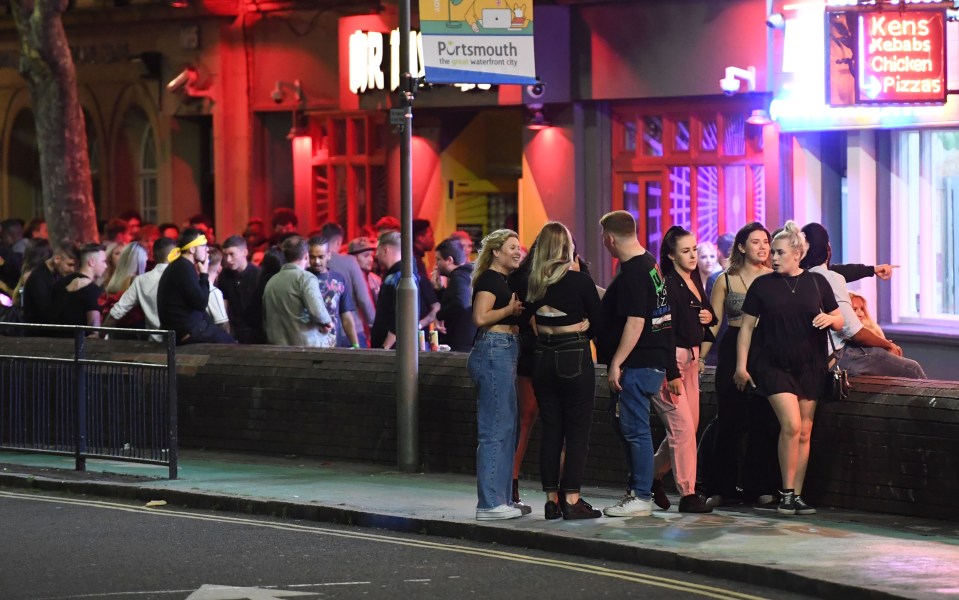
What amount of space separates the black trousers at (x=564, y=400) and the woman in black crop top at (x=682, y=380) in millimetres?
544

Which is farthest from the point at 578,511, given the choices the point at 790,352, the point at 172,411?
the point at 172,411

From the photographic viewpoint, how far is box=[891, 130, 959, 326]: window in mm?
19141

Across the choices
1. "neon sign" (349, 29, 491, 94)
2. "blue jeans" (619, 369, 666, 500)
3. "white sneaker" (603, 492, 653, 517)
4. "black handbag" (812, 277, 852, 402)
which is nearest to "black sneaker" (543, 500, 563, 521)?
"white sneaker" (603, 492, 653, 517)

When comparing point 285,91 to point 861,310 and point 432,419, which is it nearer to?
point 432,419

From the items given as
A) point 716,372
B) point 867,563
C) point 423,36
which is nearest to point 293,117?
point 423,36

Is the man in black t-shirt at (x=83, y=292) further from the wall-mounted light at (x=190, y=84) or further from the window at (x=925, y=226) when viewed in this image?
the wall-mounted light at (x=190, y=84)

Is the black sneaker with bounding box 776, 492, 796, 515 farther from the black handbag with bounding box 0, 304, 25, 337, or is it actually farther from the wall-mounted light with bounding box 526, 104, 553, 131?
the wall-mounted light with bounding box 526, 104, 553, 131

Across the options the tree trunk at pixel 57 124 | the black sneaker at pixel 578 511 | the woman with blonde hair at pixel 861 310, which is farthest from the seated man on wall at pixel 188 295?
the tree trunk at pixel 57 124

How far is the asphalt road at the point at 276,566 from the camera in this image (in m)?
10.1

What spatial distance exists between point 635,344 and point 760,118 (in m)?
10.5

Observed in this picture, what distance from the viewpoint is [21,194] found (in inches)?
1448

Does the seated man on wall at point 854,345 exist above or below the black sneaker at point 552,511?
above

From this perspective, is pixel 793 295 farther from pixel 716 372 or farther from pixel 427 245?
pixel 427 245

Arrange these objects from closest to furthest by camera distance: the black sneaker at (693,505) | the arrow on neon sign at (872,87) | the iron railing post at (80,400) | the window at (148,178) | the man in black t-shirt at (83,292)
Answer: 1. the black sneaker at (693,505)
2. the iron railing post at (80,400)
3. the man in black t-shirt at (83,292)
4. the arrow on neon sign at (872,87)
5. the window at (148,178)
